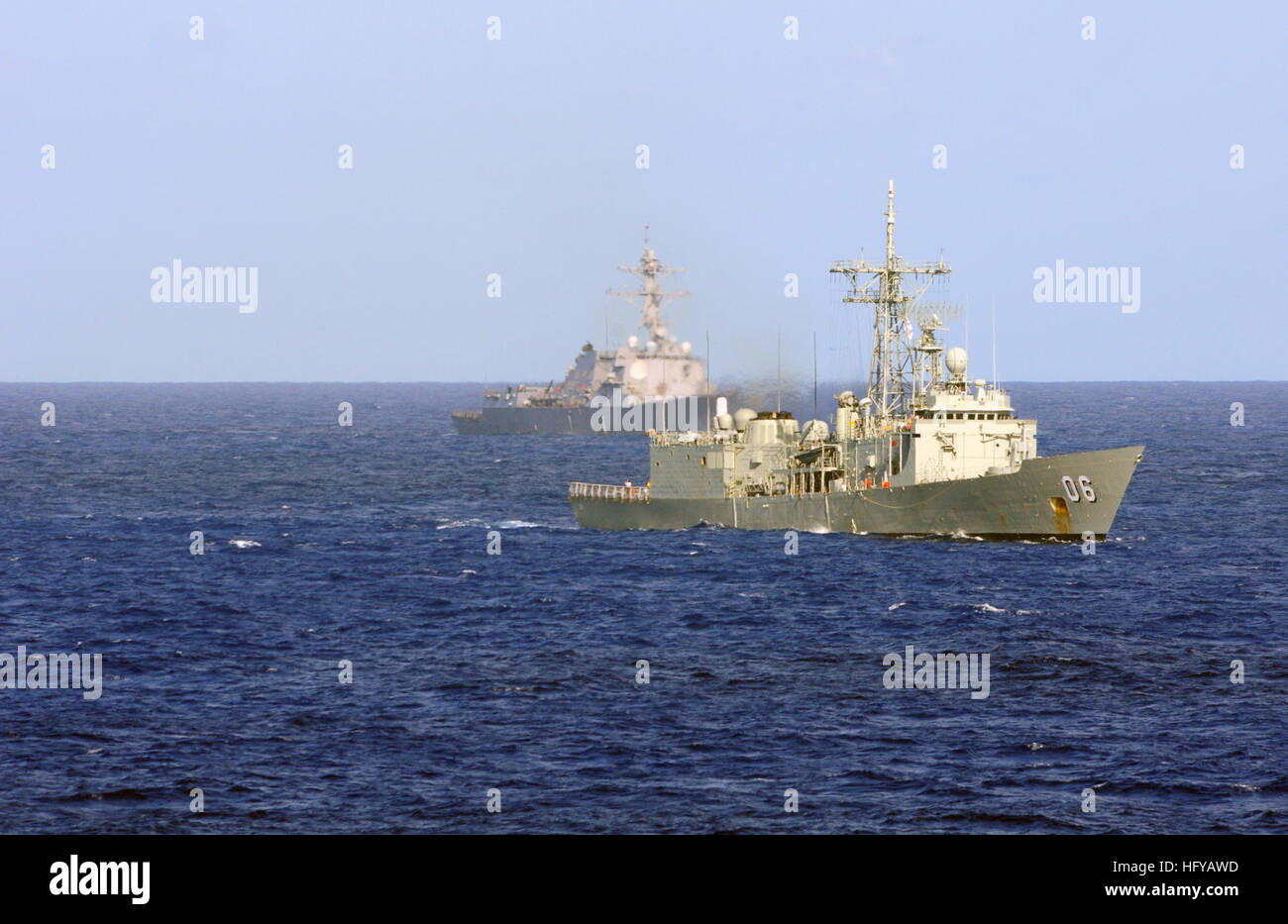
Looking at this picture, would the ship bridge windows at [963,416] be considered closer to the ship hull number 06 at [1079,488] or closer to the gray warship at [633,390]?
the ship hull number 06 at [1079,488]

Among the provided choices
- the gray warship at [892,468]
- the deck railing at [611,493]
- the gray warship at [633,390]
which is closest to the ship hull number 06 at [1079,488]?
the gray warship at [892,468]

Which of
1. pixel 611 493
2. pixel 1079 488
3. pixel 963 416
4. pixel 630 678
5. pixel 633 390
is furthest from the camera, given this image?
pixel 633 390

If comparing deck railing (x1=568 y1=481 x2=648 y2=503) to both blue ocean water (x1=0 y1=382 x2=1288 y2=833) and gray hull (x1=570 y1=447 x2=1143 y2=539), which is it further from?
gray hull (x1=570 y1=447 x2=1143 y2=539)

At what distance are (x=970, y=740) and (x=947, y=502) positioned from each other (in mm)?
29093

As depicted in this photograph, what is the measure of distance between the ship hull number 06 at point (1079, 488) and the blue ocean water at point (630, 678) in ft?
8.65

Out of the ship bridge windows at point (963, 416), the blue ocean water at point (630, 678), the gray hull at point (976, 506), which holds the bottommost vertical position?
the blue ocean water at point (630, 678)

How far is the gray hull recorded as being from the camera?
185 ft

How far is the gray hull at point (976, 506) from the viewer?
56344 millimetres

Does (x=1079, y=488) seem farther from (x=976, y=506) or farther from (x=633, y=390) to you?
(x=633, y=390)

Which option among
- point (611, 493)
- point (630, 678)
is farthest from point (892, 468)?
point (630, 678)

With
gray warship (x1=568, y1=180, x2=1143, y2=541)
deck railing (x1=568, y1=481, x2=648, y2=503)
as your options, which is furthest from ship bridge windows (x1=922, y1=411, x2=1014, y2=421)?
deck railing (x1=568, y1=481, x2=648, y2=503)

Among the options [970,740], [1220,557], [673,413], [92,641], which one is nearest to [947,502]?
[1220,557]

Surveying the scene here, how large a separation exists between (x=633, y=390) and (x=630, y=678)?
122 m

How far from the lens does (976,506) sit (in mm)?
59812
